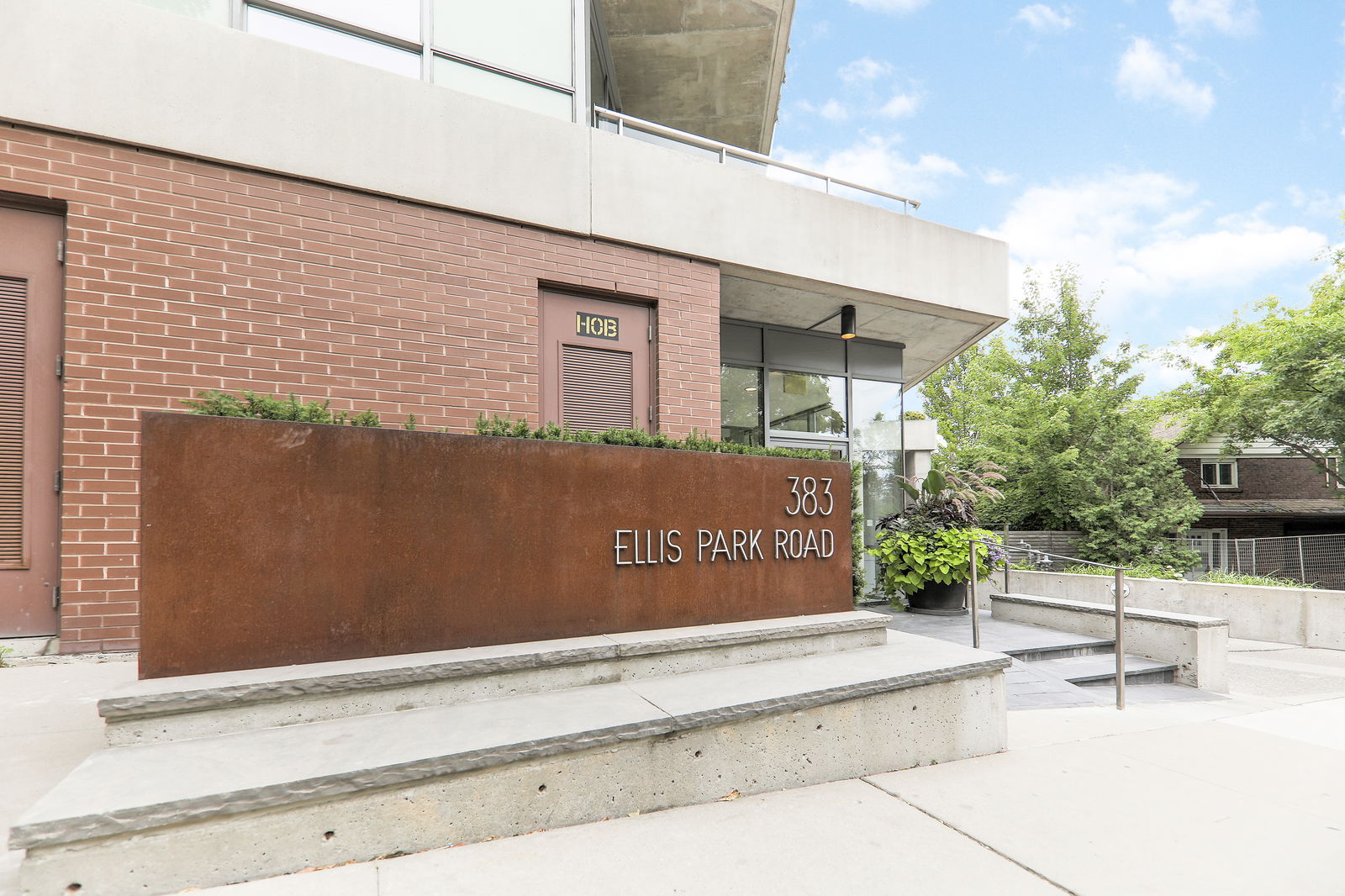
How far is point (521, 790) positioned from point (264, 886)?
0.92 meters

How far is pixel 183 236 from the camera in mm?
4969

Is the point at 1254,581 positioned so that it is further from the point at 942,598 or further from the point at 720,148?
the point at 720,148

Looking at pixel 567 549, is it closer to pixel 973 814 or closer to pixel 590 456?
pixel 590 456

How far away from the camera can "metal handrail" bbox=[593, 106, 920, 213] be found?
23.2 feet

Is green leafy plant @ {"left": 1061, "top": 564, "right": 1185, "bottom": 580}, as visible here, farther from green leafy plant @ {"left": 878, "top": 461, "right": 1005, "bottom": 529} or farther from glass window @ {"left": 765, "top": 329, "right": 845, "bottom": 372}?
glass window @ {"left": 765, "top": 329, "right": 845, "bottom": 372}

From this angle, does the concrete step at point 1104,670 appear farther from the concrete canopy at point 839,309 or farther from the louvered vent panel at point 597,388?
the louvered vent panel at point 597,388

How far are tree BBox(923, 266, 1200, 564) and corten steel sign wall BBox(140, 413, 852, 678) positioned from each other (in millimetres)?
17862

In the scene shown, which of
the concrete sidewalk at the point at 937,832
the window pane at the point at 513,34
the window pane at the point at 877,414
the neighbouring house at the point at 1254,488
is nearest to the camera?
the concrete sidewalk at the point at 937,832

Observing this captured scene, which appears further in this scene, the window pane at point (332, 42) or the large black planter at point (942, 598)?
the large black planter at point (942, 598)

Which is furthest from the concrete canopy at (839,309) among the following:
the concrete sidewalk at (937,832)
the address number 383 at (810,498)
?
the concrete sidewalk at (937,832)

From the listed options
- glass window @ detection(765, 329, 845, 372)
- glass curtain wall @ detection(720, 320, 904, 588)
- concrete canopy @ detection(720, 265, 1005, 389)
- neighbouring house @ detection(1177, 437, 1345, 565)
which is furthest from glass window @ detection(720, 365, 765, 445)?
neighbouring house @ detection(1177, 437, 1345, 565)

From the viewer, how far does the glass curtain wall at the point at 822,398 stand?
9.62 m

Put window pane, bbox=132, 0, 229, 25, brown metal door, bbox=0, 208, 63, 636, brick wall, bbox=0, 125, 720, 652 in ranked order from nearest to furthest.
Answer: brown metal door, bbox=0, 208, 63, 636 → brick wall, bbox=0, 125, 720, 652 → window pane, bbox=132, 0, 229, 25

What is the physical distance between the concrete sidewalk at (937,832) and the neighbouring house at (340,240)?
1.95 metres
